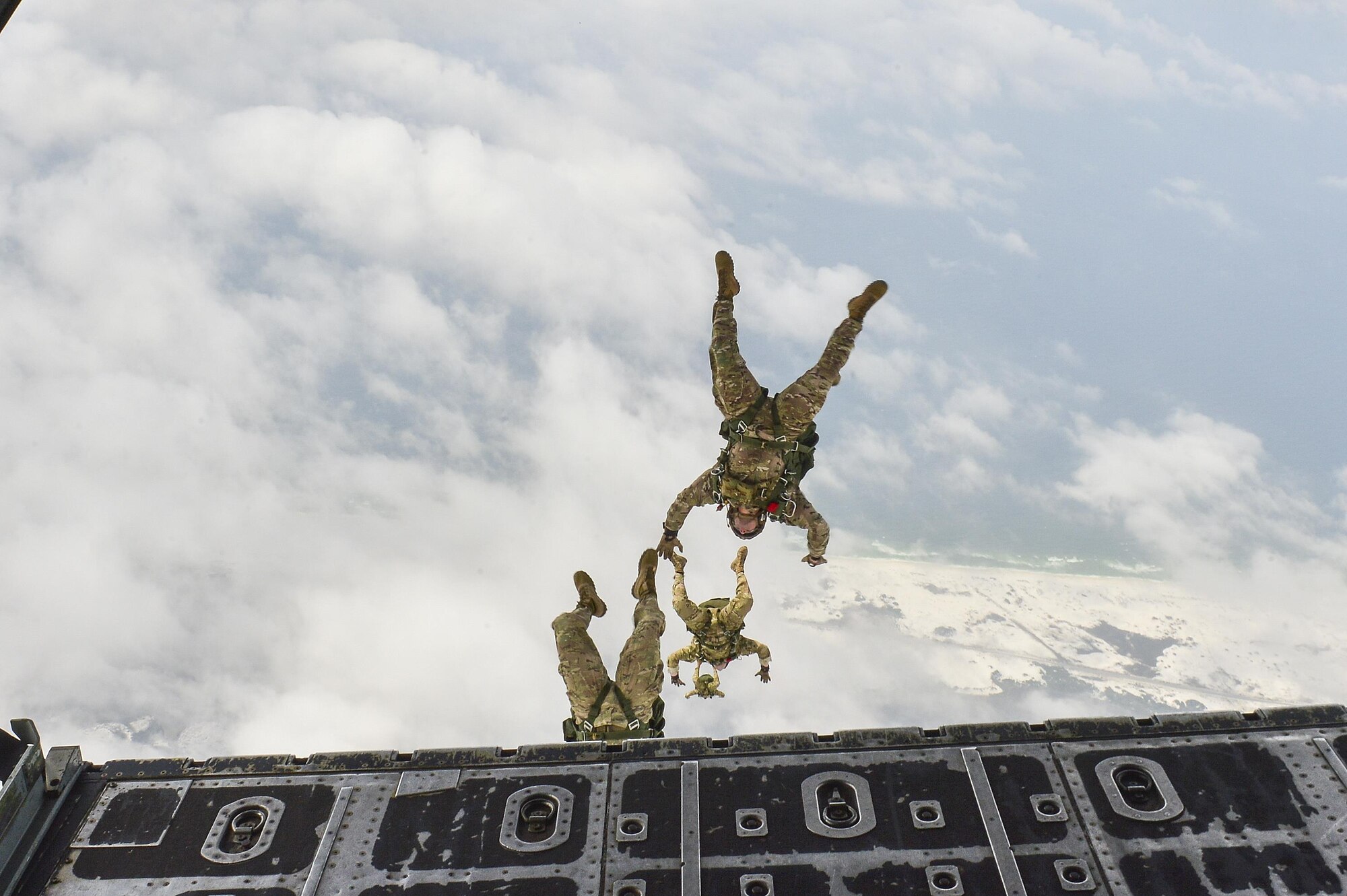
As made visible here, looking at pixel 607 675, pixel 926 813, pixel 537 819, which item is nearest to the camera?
pixel 926 813

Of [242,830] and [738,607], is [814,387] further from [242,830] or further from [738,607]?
[242,830]

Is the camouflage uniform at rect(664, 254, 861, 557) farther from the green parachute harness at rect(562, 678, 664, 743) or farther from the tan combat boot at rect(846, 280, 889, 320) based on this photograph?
the green parachute harness at rect(562, 678, 664, 743)

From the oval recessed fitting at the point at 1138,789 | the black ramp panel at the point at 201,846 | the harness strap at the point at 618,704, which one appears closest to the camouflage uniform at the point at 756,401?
the harness strap at the point at 618,704

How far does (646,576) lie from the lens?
25906 mm

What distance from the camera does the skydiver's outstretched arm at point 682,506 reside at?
82.5 feet

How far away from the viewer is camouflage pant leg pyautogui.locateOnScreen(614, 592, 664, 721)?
23.9 m

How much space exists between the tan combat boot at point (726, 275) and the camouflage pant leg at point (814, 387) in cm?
255

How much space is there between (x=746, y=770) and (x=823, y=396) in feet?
30.1

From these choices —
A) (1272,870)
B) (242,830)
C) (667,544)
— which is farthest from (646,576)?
(1272,870)

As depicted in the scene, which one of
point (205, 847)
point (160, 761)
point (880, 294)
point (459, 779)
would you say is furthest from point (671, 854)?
point (880, 294)

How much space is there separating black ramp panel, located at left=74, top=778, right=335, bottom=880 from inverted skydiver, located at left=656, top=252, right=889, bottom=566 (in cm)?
1103

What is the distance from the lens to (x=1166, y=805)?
55.0ft

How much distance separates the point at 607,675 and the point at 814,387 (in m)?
8.55

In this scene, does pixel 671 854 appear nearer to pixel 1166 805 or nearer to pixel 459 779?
pixel 459 779
